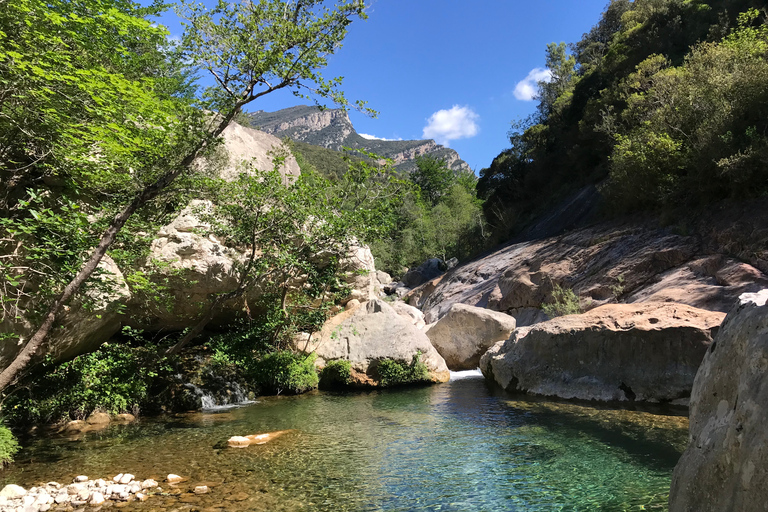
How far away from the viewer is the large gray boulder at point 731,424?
2.86 meters

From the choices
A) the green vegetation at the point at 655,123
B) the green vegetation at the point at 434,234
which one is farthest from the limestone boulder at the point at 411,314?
the green vegetation at the point at 434,234

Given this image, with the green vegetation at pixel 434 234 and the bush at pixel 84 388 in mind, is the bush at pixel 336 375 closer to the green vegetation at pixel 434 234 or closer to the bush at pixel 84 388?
the bush at pixel 84 388

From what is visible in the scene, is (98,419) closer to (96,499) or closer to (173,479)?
(173,479)

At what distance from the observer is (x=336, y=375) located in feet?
56.4

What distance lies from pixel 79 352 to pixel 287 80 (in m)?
8.67

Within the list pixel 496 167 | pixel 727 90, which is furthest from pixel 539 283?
pixel 496 167

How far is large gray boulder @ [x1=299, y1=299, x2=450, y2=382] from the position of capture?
686 inches

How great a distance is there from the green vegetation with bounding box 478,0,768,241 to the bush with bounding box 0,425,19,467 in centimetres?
2037

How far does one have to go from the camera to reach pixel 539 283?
835 inches

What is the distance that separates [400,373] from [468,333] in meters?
4.03

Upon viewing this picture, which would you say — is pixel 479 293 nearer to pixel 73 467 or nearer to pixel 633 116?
pixel 633 116

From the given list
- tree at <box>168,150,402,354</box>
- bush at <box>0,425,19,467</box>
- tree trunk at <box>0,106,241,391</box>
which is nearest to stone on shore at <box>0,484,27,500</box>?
tree trunk at <box>0,106,241,391</box>

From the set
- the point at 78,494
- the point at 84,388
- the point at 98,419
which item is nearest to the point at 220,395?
the point at 98,419

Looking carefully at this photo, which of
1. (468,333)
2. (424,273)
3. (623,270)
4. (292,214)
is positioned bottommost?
(468,333)
